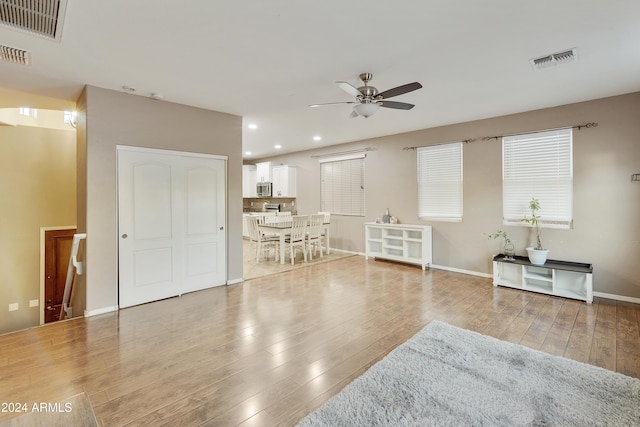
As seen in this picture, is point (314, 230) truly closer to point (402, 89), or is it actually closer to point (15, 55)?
point (402, 89)

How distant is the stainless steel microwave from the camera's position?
9016mm

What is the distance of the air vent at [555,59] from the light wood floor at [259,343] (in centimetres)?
274

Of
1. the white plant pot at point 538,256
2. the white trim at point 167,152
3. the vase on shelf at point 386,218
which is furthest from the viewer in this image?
the vase on shelf at point 386,218

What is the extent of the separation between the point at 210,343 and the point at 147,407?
891 mm

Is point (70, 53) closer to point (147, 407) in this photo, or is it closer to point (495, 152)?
point (147, 407)

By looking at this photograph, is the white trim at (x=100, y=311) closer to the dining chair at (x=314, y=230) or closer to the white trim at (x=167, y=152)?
the white trim at (x=167, y=152)

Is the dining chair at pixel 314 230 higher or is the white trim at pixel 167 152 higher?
the white trim at pixel 167 152

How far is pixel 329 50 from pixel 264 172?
22.1 ft

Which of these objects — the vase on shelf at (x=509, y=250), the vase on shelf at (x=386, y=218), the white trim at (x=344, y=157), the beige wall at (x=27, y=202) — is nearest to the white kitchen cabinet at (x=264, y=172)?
the white trim at (x=344, y=157)

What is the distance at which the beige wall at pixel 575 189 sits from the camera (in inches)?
156

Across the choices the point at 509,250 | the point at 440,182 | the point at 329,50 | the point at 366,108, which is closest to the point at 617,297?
the point at 509,250

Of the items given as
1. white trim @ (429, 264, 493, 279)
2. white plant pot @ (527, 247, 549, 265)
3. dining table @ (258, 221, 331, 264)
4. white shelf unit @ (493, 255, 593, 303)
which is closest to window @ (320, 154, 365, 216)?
dining table @ (258, 221, 331, 264)

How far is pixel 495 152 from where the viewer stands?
16.4 ft

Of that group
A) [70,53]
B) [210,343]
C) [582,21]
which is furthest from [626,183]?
[70,53]
